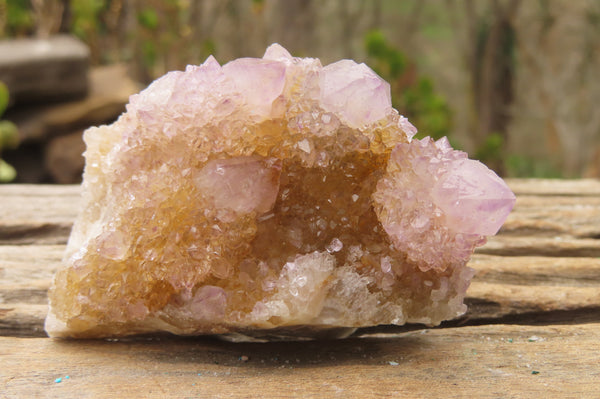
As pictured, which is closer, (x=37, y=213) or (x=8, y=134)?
(x=37, y=213)

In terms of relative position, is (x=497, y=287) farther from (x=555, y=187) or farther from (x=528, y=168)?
(x=528, y=168)

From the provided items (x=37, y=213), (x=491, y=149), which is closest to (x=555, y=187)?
(x=37, y=213)

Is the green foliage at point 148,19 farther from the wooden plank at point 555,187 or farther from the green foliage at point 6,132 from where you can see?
the wooden plank at point 555,187

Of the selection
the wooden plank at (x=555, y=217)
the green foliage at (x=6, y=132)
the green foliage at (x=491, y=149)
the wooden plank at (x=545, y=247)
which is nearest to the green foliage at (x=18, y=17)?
the green foliage at (x=6, y=132)

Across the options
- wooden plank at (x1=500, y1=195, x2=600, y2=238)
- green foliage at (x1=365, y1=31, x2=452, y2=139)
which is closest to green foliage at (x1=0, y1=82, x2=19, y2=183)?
green foliage at (x1=365, y1=31, x2=452, y2=139)

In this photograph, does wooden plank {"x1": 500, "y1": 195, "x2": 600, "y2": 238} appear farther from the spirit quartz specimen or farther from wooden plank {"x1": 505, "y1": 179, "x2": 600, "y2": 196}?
the spirit quartz specimen

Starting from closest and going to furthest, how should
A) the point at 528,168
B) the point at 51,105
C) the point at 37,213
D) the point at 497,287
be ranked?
the point at 497,287 < the point at 37,213 < the point at 51,105 < the point at 528,168
